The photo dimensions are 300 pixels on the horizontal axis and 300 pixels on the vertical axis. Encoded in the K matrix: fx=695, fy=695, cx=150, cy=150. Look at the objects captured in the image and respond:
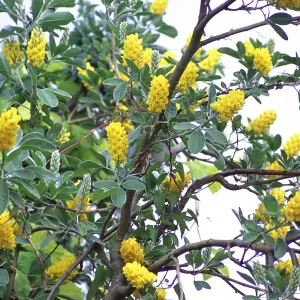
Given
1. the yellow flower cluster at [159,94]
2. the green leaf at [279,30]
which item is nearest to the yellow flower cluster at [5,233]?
the yellow flower cluster at [159,94]

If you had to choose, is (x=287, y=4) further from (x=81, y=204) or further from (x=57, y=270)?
(x=57, y=270)

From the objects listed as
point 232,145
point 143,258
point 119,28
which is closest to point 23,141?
point 143,258

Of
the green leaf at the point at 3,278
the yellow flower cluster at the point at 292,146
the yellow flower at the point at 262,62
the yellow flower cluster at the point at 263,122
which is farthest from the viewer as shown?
the yellow flower cluster at the point at 263,122

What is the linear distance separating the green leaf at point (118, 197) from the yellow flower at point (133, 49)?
0.29 m

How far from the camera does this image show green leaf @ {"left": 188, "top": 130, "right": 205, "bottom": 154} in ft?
3.84

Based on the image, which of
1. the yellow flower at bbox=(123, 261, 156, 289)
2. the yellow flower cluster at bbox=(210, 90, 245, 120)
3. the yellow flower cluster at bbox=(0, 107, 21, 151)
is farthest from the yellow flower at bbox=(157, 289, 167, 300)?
the yellow flower cluster at bbox=(0, 107, 21, 151)

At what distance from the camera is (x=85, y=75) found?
1946 mm

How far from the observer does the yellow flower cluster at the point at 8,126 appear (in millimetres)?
951

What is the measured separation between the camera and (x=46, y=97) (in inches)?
52.5

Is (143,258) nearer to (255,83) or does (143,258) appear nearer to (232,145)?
(232,145)

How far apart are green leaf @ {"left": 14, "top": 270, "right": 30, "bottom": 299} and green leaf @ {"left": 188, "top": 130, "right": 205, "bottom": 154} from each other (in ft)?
1.62

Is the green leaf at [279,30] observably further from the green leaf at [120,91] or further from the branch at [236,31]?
the green leaf at [120,91]

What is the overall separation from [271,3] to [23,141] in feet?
1.55

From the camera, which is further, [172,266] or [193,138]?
[172,266]
